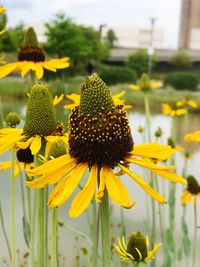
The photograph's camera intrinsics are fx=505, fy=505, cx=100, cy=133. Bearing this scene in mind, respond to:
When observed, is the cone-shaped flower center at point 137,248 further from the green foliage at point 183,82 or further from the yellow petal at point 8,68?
the green foliage at point 183,82

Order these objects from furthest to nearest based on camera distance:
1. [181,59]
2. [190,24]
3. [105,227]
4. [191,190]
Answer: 1. [190,24]
2. [181,59]
3. [191,190]
4. [105,227]

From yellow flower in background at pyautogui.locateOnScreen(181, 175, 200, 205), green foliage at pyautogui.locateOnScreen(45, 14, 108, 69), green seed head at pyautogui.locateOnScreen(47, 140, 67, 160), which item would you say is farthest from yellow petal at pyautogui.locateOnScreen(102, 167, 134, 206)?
green foliage at pyautogui.locateOnScreen(45, 14, 108, 69)

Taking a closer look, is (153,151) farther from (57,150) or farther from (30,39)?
(30,39)

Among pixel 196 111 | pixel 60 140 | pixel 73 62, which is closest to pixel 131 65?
pixel 73 62

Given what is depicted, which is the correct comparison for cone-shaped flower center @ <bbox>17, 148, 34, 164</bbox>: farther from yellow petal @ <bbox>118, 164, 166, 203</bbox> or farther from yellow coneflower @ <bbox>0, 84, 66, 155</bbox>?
yellow petal @ <bbox>118, 164, 166, 203</bbox>

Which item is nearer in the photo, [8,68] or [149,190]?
[149,190]

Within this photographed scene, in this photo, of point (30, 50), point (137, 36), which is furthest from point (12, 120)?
point (137, 36)
